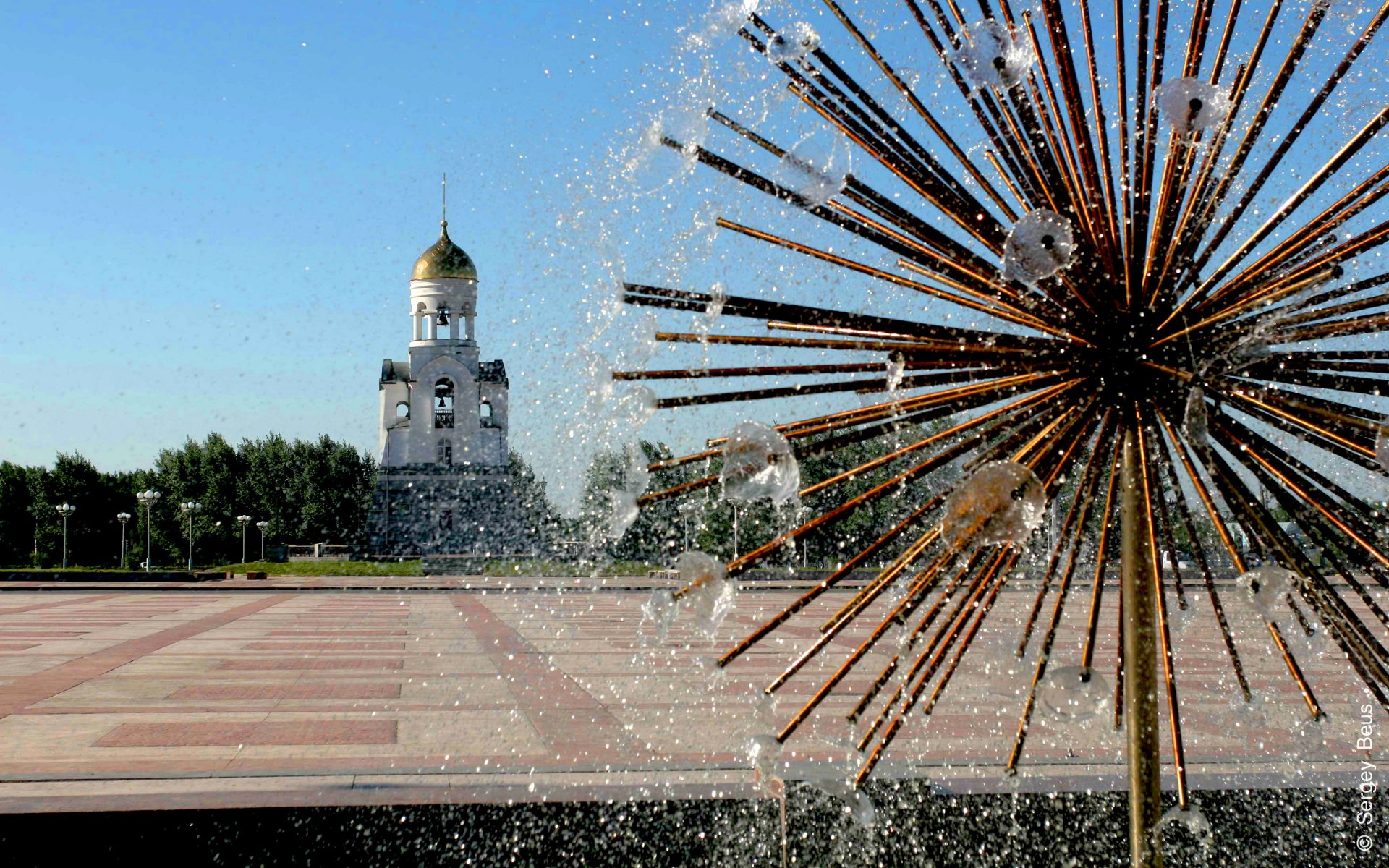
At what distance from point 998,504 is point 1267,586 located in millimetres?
460

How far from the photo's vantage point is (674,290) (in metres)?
1.62

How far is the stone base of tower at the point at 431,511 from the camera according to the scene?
50.3 metres

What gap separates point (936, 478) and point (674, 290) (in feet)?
1.59

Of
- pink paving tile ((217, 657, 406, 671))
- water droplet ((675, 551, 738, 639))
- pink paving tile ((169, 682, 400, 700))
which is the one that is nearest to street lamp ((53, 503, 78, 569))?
pink paving tile ((217, 657, 406, 671))

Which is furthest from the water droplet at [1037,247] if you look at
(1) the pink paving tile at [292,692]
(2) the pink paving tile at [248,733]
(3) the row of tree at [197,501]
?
(3) the row of tree at [197,501]

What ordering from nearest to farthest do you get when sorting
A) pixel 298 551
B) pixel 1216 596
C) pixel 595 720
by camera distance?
pixel 1216 596 < pixel 595 720 < pixel 298 551

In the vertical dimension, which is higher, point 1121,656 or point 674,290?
point 674,290

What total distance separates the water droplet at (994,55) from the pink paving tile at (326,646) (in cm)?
1268

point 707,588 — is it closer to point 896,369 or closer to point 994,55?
point 896,369

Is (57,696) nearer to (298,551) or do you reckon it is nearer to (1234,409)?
(1234,409)

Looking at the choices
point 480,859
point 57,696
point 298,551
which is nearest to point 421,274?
point 298,551

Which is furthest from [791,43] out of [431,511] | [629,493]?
[431,511]

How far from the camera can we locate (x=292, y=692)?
32.1ft

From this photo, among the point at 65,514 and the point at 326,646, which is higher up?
the point at 326,646
